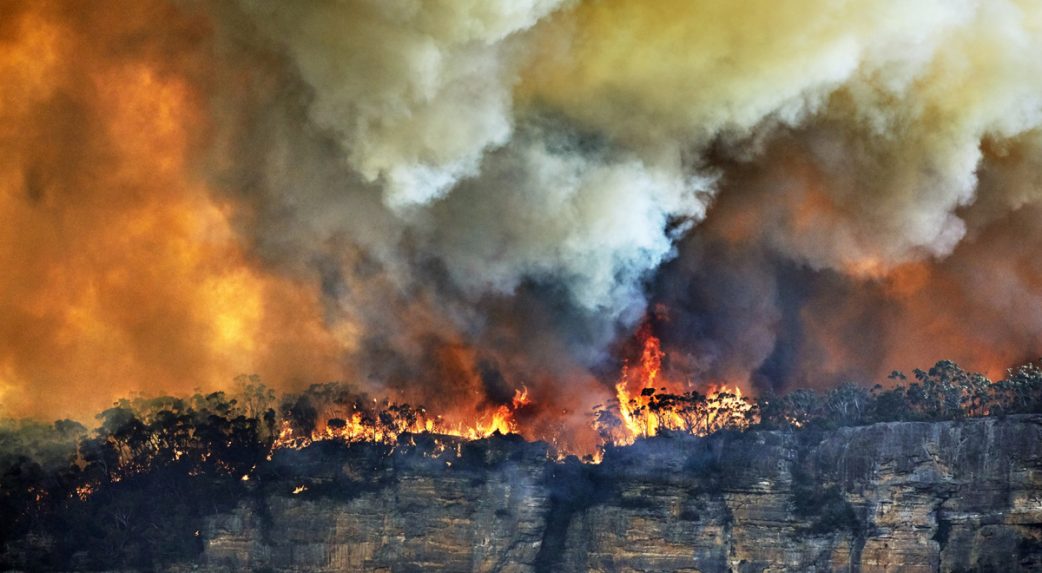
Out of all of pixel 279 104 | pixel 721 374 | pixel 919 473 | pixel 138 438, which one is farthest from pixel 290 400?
pixel 919 473

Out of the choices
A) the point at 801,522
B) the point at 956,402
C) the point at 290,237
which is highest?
the point at 290,237

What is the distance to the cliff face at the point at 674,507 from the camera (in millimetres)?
80312

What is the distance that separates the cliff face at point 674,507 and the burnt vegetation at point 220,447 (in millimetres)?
509

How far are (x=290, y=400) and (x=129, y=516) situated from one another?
989 centimetres

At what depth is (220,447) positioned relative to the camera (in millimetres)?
91812

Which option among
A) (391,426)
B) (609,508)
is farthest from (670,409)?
(391,426)

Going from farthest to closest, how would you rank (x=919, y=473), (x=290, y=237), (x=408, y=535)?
1. (x=290, y=237)
2. (x=408, y=535)
3. (x=919, y=473)

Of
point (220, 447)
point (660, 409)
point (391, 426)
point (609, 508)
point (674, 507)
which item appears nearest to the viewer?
point (674, 507)

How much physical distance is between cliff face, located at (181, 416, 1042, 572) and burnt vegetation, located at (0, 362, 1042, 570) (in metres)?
0.51

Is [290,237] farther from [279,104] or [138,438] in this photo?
[138,438]

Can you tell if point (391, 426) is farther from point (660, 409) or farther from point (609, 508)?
point (660, 409)

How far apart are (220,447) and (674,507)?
22.6 meters

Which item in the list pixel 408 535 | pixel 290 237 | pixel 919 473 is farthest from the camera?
pixel 290 237

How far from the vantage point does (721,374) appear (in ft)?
301
